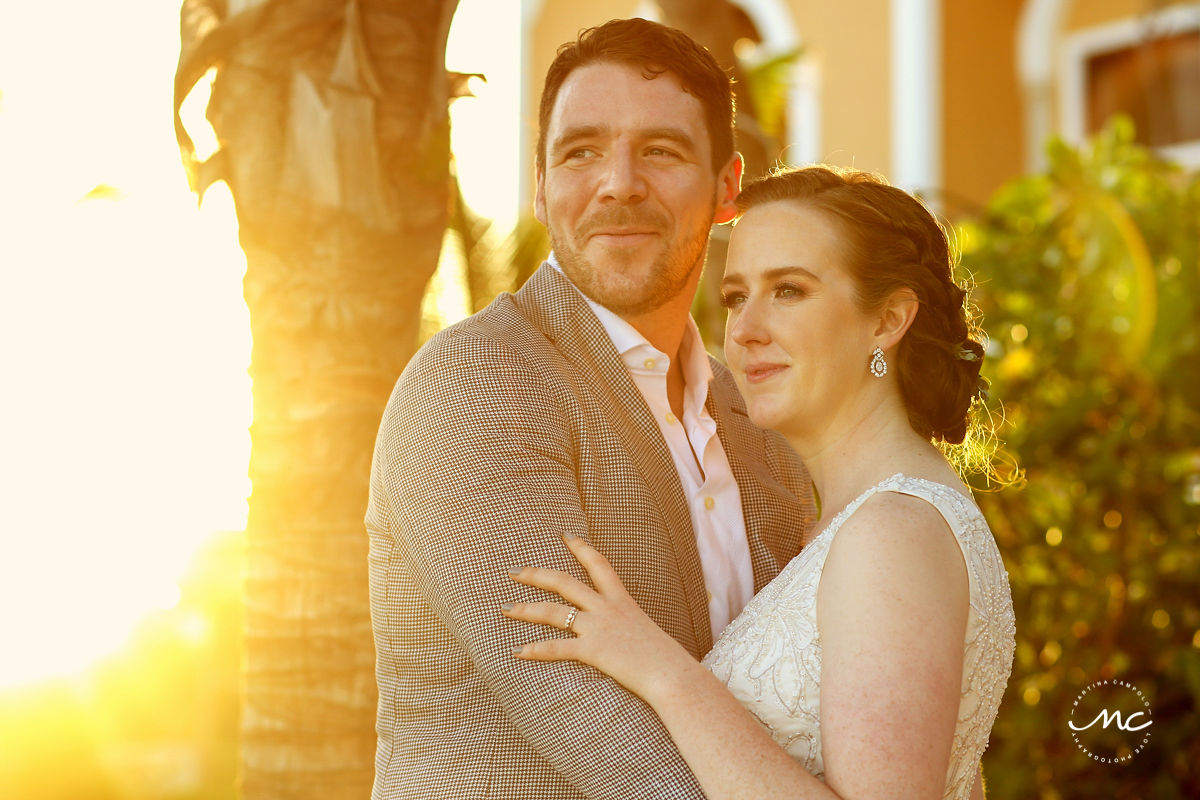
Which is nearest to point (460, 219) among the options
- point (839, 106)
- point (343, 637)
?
point (343, 637)

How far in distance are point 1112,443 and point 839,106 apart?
5604mm

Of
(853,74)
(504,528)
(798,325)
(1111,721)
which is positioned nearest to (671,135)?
(798,325)

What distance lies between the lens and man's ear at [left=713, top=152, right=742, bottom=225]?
10.1ft

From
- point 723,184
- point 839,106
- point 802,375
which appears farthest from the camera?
point 839,106

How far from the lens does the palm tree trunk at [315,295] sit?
3.12 meters

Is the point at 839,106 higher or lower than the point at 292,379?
higher

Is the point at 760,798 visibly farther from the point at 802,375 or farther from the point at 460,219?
the point at 460,219

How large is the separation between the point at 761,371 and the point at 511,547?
70 centimetres

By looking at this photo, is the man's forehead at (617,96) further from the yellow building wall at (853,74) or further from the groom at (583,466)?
the yellow building wall at (853,74)

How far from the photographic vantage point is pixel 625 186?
283cm

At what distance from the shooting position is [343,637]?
10.4ft

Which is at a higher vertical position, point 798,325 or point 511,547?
point 798,325

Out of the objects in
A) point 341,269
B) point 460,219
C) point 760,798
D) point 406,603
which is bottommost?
point 760,798

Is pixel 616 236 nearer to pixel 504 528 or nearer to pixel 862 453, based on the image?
pixel 862 453
